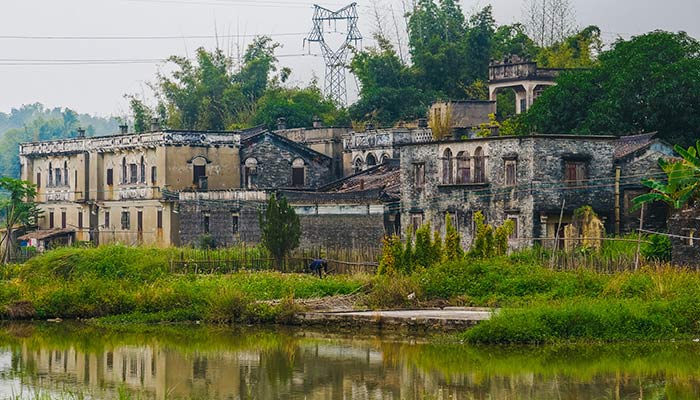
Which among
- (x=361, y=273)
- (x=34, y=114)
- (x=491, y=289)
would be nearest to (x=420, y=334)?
(x=491, y=289)

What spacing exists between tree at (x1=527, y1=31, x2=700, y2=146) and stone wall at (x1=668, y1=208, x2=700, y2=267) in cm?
1090

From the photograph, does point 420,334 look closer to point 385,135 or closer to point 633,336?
point 633,336

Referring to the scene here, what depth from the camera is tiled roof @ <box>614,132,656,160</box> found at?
3981cm

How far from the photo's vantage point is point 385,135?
51.2 m

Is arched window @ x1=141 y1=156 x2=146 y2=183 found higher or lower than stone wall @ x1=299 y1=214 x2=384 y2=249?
higher

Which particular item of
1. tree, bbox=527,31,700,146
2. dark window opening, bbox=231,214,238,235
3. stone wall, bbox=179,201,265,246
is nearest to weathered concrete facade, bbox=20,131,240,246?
stone wall, bbox=179,201,265,246

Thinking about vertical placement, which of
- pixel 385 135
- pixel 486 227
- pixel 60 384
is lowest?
pixel 60 384

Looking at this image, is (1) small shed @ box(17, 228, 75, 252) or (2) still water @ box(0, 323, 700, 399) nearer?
(2) still water @ box(0, 323, 700, 399)

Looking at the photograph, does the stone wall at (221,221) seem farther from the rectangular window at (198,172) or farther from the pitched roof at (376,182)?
the pitched roof at (376,182)

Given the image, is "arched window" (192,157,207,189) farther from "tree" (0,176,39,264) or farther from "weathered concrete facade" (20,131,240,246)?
"tree" (0,176,39,264)

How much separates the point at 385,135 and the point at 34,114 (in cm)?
14948

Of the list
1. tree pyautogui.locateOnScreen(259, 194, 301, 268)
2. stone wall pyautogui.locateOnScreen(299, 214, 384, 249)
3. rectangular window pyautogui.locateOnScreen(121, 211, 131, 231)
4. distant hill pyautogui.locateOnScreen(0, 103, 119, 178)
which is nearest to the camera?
tree pyautogui.locateOnScreen(259, 194, 301, 268)

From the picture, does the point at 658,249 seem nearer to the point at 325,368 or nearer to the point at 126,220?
the point at 325,368

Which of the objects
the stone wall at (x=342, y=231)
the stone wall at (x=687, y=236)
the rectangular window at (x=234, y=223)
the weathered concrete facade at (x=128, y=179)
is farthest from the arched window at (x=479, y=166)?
the weathered concrete facade at (x=128, y=179)
